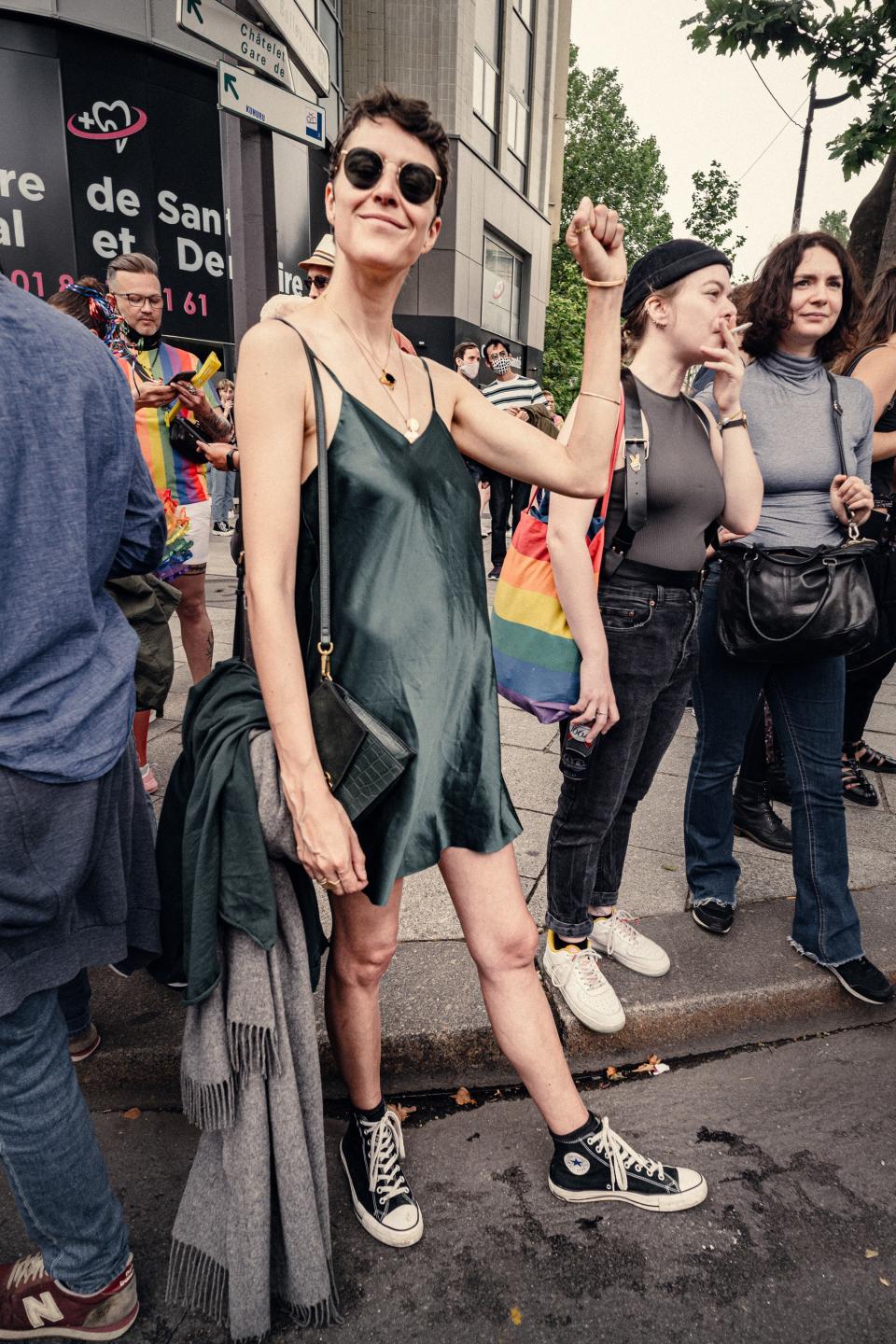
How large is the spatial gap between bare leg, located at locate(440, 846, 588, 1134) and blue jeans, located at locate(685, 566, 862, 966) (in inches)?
46.5

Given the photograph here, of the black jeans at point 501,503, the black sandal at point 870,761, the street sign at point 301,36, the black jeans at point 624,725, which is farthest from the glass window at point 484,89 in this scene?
the black jeans at point 624,725

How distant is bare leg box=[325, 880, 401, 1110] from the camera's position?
1741 millimetres

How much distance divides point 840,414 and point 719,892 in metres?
1.58

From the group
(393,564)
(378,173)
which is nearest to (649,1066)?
(393,564)

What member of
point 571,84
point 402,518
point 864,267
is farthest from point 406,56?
point 571,84

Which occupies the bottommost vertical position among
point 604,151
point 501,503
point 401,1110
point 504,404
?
point 401,1110

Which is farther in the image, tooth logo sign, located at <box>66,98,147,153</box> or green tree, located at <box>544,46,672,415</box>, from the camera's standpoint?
green tree, located at <box>544,46,672,415</box>

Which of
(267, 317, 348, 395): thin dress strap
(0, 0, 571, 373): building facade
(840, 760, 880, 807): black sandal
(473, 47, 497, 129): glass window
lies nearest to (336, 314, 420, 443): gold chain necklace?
(267, 317, 348, 395): thin dress strap

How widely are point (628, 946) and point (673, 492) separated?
1414 millimetres

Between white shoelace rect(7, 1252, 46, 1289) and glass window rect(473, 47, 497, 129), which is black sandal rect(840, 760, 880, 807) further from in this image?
glass window rect(473, 47, 497, 129)

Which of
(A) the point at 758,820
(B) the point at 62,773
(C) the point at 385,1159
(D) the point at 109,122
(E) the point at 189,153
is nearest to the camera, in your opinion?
(B) the point at 62,773

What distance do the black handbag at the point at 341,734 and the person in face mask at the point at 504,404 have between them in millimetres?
4551

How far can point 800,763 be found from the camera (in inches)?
106

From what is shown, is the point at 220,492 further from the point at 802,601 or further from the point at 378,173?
the point at 378,173
